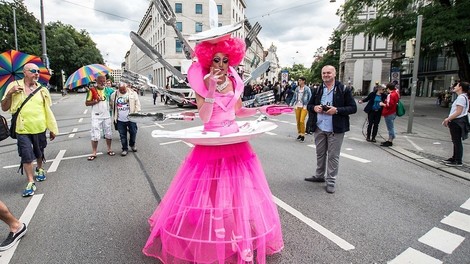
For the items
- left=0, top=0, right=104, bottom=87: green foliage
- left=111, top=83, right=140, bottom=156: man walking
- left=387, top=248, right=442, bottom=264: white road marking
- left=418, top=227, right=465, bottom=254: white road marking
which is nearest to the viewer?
left=387, top=248, right=442, bottom=264: white road marking

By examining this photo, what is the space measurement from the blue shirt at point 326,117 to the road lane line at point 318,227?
1.36 m

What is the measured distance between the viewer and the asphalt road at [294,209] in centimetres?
303

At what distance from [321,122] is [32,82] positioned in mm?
4428

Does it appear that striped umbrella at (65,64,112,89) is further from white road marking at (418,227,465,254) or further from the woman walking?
the woman walking

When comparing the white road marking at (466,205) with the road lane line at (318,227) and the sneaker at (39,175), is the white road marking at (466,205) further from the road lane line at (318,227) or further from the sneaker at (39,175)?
the sneaker at (39,175)

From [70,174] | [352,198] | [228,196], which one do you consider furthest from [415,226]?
[70,174]

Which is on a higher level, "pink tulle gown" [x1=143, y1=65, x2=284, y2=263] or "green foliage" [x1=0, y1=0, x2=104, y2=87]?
"green foliage" [x1=0, y1=0, x2=104, y2=87]

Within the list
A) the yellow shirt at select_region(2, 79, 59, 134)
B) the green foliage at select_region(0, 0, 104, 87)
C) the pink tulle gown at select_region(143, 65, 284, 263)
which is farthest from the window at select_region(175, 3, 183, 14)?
the pink tulle gown at select_region(143, 65, 284, 263)

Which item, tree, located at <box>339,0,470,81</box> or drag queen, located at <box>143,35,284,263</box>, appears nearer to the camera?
drag queen, located at <box>143,35,284,263</box>

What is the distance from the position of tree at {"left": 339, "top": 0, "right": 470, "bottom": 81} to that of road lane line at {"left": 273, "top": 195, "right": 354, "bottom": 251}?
15.4 meters

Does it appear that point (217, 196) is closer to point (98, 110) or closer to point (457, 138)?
point (98, 110)

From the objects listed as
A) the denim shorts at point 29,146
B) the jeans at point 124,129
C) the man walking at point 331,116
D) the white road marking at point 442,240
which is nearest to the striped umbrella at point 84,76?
the jeans at point 124,129

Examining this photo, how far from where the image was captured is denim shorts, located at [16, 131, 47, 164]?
452cm

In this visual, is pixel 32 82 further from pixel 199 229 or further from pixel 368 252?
pixel 368 252
